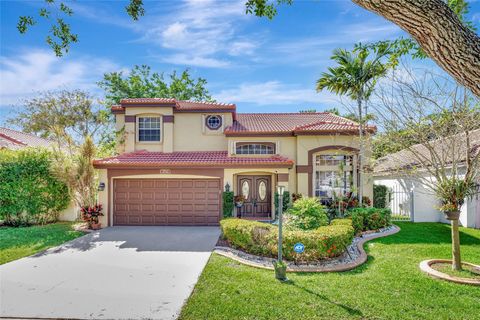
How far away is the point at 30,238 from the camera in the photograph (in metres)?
11.6

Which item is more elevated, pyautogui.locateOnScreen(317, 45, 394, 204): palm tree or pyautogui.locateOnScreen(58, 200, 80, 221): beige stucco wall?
pyautogui.locateOnScreen(317, 45, 394, 204): palm tree

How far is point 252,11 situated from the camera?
19.2 feet

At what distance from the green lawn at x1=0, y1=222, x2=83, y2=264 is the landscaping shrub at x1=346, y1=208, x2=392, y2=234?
39.2 feet

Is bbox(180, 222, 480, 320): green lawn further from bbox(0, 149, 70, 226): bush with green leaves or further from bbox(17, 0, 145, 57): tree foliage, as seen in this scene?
bbox(0, 149, 70, 226): bush with green leaves

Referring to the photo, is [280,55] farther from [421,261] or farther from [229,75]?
[421,261]

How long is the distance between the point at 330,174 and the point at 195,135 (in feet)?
27.8

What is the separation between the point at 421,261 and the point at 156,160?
12127 mm

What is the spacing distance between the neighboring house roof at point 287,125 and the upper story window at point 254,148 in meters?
0.74

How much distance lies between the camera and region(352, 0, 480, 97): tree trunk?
9.93 feet

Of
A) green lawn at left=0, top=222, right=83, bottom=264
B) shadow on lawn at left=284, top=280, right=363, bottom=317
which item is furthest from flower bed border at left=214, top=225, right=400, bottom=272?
green lawn at left=0, top=222, right=83, bottom=264

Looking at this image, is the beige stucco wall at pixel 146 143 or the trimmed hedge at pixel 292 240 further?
the beige stucco wall at pixel 146 143

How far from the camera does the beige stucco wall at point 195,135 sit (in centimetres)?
1734

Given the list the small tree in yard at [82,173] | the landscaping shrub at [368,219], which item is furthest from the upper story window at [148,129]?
the landscaping shrub at [368,219]

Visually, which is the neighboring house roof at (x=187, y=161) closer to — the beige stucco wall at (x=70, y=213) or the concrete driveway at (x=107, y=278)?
the beige stucco wall at (x=70, y=213)
